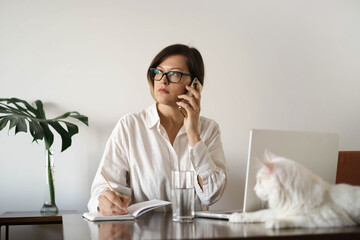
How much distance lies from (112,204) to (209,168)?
479 mm

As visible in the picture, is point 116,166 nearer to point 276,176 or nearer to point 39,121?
point 39,121

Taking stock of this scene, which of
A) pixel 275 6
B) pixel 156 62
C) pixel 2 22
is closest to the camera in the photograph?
pixel 156 62

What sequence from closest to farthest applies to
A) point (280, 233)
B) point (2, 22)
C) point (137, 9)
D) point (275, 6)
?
point (280, 233) < point (2, 22) < point (137, 9) < point (275, 6)

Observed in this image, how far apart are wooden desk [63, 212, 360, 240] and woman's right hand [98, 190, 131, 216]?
4.0 inches

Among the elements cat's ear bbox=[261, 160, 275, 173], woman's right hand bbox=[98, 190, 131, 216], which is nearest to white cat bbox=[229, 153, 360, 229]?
cat's ear bbox=[261, 160, 275, 173]

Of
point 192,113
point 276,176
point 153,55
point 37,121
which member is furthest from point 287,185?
point 153,55

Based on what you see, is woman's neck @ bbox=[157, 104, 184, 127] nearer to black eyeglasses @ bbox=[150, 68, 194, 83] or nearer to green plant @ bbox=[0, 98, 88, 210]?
black eyeglasses @ bbox=[150, 68, 194, 83]

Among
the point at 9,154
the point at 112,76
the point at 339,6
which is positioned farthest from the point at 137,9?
the point at 339,6

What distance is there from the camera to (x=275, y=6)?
10.8ft

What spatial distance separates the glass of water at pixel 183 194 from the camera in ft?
4.98

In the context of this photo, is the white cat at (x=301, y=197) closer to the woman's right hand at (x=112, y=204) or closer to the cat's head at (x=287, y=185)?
the cat's head at (x=287, y=185)

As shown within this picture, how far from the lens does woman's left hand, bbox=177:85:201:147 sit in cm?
208

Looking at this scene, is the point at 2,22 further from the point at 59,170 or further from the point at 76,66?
the point at 59,170

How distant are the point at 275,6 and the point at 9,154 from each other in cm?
201
